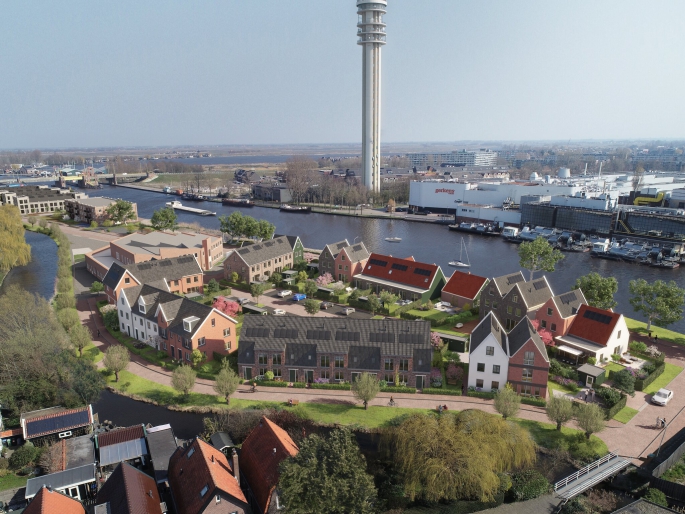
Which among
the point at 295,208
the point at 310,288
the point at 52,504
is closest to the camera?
the point at 52,504

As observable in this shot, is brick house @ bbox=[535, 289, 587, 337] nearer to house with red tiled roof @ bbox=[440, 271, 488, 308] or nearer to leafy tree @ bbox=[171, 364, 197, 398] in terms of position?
house with red tiled roof @ bbox=[440, 271, 488, 308]

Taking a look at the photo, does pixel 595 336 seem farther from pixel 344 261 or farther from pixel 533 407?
pixel 344 261

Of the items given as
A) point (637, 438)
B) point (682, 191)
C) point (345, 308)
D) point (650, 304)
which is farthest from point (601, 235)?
point (637, 438)

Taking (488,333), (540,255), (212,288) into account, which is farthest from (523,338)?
(212,288)

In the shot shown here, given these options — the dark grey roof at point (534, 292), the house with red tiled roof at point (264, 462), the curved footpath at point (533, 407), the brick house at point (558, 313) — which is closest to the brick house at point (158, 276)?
the curved footpath at point (533, 407)

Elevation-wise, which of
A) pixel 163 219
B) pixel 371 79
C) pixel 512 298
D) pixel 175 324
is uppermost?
pixel 371 79

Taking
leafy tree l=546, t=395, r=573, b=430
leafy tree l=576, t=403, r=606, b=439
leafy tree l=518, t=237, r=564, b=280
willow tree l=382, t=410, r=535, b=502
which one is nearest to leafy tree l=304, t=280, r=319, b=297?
leafy tree l=518, t=237, r=564, b=280
